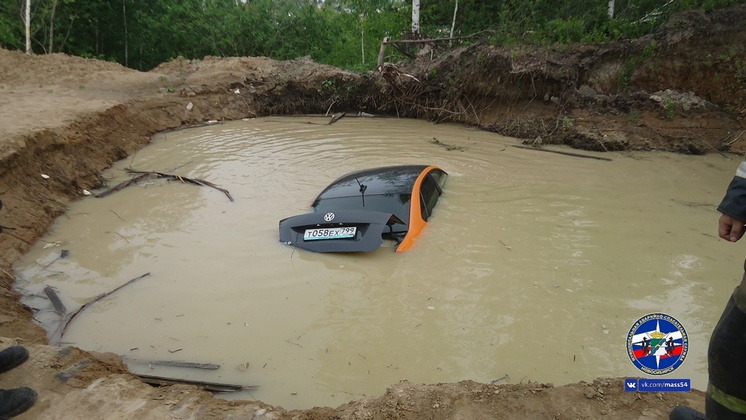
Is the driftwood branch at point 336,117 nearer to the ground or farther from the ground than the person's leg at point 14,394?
farther from the ground

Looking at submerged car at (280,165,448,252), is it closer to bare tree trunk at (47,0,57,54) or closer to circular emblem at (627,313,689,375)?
circular emblem at (627,313,689,375)

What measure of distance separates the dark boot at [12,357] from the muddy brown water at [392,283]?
69cm

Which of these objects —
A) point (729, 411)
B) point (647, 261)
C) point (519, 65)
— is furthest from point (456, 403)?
point (519, 65)

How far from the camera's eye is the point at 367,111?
1409 centimetres

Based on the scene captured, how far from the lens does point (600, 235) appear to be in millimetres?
5387

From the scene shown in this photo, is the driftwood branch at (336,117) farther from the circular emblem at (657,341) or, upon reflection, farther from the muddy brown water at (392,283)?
the circular emblem at (657,341)

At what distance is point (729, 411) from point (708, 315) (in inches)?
99.1

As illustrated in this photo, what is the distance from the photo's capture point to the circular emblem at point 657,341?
7.69 ft

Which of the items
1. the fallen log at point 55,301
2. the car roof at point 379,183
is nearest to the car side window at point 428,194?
the car roof at point 379,183

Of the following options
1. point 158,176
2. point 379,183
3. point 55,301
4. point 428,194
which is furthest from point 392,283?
point 158,176

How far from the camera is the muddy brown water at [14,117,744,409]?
338 centimetres

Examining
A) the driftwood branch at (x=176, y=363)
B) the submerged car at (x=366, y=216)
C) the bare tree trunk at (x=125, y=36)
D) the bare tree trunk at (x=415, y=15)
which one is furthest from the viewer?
the bare tree trunk at (x=125, y=36)

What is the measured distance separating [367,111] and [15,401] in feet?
40.8

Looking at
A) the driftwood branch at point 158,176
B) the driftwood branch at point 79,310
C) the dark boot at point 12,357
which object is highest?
the driftwood branch at point 158,176
